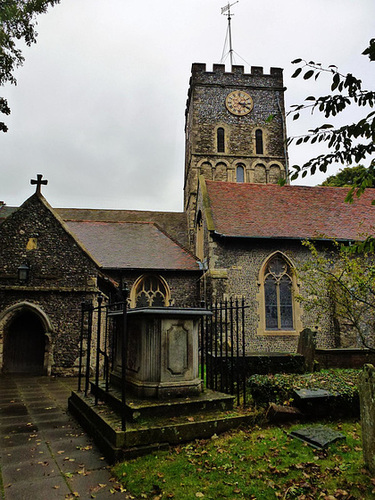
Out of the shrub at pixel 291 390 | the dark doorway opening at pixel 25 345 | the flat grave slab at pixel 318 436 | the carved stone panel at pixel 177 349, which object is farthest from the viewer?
the dark doorway opening at pixel 25 345

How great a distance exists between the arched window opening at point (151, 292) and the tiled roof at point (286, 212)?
3.26m

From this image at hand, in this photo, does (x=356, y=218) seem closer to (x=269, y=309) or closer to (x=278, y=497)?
(x=269, y=309)

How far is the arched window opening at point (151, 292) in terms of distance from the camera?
1489 centimetres

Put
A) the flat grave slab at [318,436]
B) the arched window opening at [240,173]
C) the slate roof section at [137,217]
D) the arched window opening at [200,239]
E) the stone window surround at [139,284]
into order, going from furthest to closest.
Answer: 1. the arched window opening at [240,173]
2. the slate roof section at [137,217]
3. the arched window opening at [200,239]
4. the stone window surround at [139,284]
5. the flat grave slab at [318,436]

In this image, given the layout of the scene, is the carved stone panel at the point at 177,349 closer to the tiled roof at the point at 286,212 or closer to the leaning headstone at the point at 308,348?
the leaning headstone at the point at 308,348

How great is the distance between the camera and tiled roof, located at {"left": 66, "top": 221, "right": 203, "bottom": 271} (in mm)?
14984

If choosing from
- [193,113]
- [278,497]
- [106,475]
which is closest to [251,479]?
[278,497]

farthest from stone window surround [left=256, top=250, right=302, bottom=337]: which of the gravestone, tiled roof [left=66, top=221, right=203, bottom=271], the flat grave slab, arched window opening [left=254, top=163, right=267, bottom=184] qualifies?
arched window opening [left=254, top=163, right=267, bottom=184]

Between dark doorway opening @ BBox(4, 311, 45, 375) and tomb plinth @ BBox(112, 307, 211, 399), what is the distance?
7.66m

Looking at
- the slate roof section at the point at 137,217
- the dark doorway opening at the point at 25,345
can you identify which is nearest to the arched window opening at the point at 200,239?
the slate roof section at the point at 137,217

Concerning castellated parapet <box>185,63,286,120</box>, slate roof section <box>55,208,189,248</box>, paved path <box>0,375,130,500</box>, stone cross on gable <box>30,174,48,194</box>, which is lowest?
paved path <box>0,375,130,500</box>

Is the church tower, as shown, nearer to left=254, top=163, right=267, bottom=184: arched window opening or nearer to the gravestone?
left=254, top=163, right=267, bottom=184: arched window opening

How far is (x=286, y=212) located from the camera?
16656 mm

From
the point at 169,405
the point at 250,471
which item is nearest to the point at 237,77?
the point at 169,405
